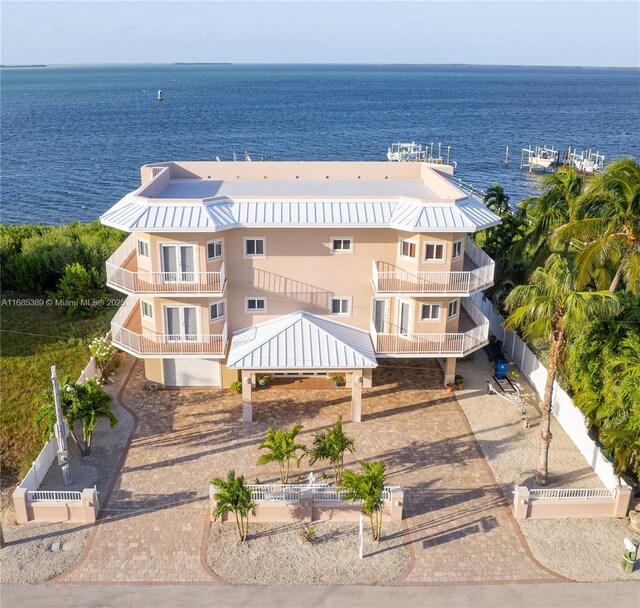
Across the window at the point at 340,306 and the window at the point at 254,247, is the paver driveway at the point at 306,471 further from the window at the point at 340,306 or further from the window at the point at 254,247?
the window at the point at 254,247

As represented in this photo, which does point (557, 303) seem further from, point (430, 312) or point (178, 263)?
point (178, 263)

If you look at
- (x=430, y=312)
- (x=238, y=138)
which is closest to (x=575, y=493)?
(x=430, y=312)

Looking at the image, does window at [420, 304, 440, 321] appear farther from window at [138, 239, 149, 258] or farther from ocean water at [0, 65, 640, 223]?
ocean water at [0, 65, 640, 223]

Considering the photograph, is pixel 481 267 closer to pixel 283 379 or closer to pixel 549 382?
pixel 549 382

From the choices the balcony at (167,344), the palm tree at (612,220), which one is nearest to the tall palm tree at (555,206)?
the palm tree at (612,220)

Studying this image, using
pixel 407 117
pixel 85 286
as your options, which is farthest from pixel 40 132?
pixel 85 286

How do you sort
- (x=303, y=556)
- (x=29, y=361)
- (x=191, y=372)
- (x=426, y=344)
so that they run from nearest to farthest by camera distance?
(x=303, y=556)
(x=426, y=344)
(x=191, y=372)
(x=29, y=361)
